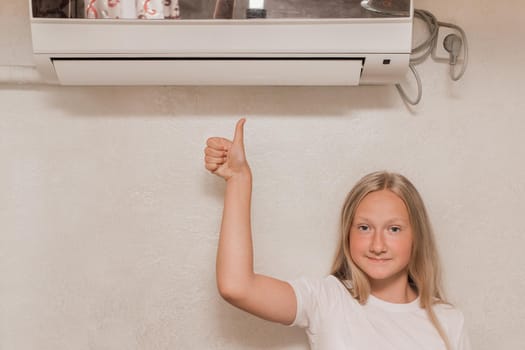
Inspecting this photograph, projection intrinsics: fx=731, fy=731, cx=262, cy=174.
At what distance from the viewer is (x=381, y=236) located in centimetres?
155

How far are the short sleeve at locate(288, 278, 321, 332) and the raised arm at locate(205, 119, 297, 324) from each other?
0.01m

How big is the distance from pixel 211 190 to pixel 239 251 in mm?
255

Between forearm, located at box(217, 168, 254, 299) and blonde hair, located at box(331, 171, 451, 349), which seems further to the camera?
blonde hair, located at box(331, 171, 451, 349)

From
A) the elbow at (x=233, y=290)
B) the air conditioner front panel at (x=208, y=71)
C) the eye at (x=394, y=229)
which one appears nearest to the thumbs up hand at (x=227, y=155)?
the air conditioner front panel at (x=208, y=71)

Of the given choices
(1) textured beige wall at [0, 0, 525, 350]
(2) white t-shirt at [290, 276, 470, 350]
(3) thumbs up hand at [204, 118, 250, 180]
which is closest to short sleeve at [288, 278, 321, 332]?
(2) white t-shirt at [290, 276, 470, 350]

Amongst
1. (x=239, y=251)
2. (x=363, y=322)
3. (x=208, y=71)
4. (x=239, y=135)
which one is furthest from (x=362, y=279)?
(x=208, y=71)

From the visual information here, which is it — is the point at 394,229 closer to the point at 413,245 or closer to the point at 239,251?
the point at 413,245

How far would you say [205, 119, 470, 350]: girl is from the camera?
1482 millimetres

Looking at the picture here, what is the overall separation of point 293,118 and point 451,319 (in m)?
0.57

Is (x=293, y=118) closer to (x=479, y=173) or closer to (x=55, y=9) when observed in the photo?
(x=479, y=173)

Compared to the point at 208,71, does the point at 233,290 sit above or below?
below

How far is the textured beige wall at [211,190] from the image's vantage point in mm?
1672

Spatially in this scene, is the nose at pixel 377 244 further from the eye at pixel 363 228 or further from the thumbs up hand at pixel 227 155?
the thumbs up hand at pixel 227 155

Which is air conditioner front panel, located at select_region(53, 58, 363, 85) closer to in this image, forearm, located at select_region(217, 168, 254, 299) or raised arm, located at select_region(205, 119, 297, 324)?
raised arm, located at select_region(205, 119, 297, 324)
